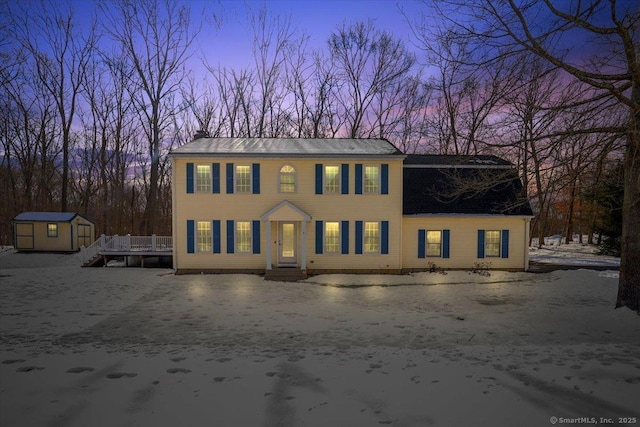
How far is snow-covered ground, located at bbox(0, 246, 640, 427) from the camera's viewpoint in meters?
4.41

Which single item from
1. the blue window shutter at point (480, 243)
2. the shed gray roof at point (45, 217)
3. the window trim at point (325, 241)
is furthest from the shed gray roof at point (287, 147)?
the shed gray roof at point (45, 217)

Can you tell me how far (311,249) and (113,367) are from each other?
37.4 ft

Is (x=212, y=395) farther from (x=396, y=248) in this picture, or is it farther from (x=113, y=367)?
(x=396, y=248)

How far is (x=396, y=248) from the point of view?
16.8m

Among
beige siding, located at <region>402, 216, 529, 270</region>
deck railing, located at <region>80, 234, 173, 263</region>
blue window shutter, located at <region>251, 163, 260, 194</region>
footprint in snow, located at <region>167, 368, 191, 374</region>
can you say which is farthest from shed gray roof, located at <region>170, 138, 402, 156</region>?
footprint in snow, located at <region>167, 368, 191, 374</region>

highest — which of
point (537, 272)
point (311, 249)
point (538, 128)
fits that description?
point (538, 128)

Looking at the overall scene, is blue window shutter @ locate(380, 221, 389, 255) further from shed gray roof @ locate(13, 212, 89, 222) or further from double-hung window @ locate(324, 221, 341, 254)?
shed gray roof @ locate(13, 212, 89, 222)

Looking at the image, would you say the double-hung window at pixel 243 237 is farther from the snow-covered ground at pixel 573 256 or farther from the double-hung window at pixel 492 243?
the snow-covered ground at pixel 573 256

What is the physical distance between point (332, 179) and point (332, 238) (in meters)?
2.76

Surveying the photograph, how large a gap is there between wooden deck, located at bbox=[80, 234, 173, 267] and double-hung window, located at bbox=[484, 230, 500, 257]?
1586 cm

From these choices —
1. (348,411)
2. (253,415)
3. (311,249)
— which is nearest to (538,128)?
(348,411)

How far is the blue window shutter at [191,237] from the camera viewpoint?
1673cm

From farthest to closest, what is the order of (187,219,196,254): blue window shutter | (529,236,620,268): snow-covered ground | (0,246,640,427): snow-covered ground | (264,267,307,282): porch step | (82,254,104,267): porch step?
(529,236,620,268): snow-covered ground < (82,254,104,267): porch step < (187,219,196,254): blue window shutter < (264,267,307,282): porch step < (0,246,640,427): snow-covered ground

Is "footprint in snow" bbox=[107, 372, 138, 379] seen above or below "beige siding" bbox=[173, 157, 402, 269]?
below
